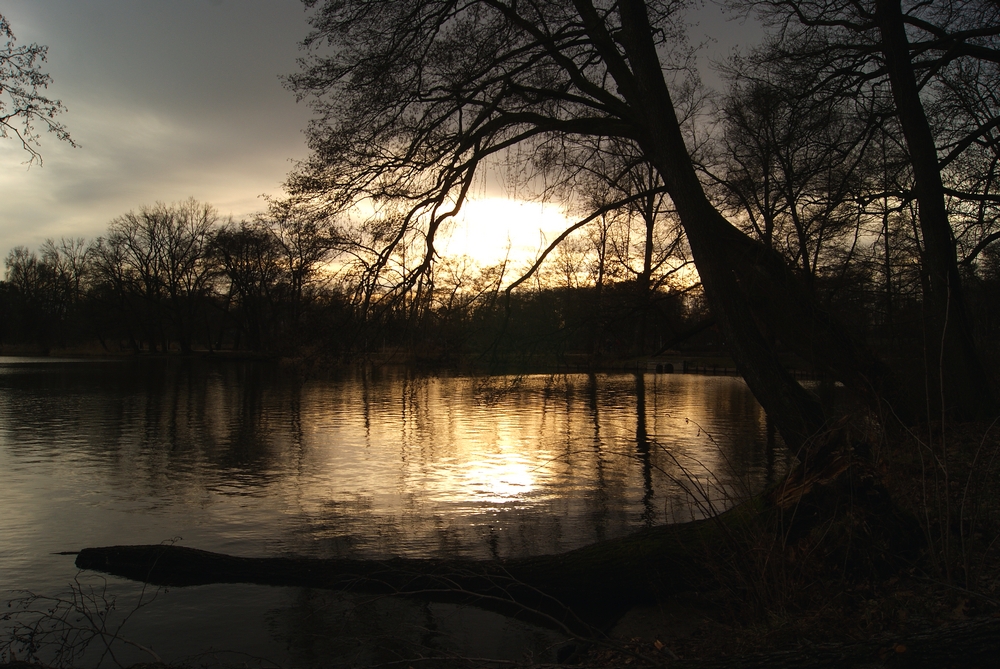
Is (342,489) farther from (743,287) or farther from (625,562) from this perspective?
(743,287)

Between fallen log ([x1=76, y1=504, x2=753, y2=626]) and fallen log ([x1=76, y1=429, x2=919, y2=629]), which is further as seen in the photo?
fallen log ([x1=76, y1=504, x2=753, y2=626])

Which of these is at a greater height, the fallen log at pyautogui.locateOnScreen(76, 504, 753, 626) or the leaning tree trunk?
the leaning tree trunk

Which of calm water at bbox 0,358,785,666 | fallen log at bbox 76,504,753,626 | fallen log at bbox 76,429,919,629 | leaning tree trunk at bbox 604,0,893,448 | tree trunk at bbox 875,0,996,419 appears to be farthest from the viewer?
tree trunk at bbox 875,0,996,419

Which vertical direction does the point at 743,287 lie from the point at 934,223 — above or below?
below

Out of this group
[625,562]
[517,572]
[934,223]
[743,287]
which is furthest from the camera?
[934,223]

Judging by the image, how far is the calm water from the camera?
22.1 ft

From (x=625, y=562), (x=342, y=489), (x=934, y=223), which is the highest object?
(x=934, y=223)

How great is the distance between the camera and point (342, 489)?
12594 mm

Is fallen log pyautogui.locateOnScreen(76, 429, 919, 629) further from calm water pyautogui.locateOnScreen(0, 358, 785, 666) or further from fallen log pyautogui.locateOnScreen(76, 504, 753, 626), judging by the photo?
calm water pyautogui.locateOnScreen(0, 358, 785, 666)

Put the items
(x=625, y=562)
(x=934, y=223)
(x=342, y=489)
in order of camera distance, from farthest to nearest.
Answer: (x=342, y=489)
(x=934, y=223)
(x=625, y=562)

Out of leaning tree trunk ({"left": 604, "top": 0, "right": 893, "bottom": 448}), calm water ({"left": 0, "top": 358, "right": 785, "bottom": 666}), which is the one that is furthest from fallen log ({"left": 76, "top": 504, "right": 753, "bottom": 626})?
leaning tree trunk ({"left": 604, "top": 0, "right": 893, "bottom": 448})

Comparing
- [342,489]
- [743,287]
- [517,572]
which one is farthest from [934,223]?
[342,489]

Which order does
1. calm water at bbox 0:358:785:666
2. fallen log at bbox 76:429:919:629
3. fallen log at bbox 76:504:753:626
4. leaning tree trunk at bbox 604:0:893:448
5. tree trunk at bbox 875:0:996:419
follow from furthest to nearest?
tree trunk at bbox 875:0:996:419 → leaning tree trunk at bbox 604:0:893:448 → calm water at bbox 0:358:785:666 → fallen log at bbox 76:504:753:626 → fallen log at bbox 76:429:919:629

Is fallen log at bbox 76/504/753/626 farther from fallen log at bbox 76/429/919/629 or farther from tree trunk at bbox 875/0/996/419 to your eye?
tree trunk at bbox 875/0/996/419
